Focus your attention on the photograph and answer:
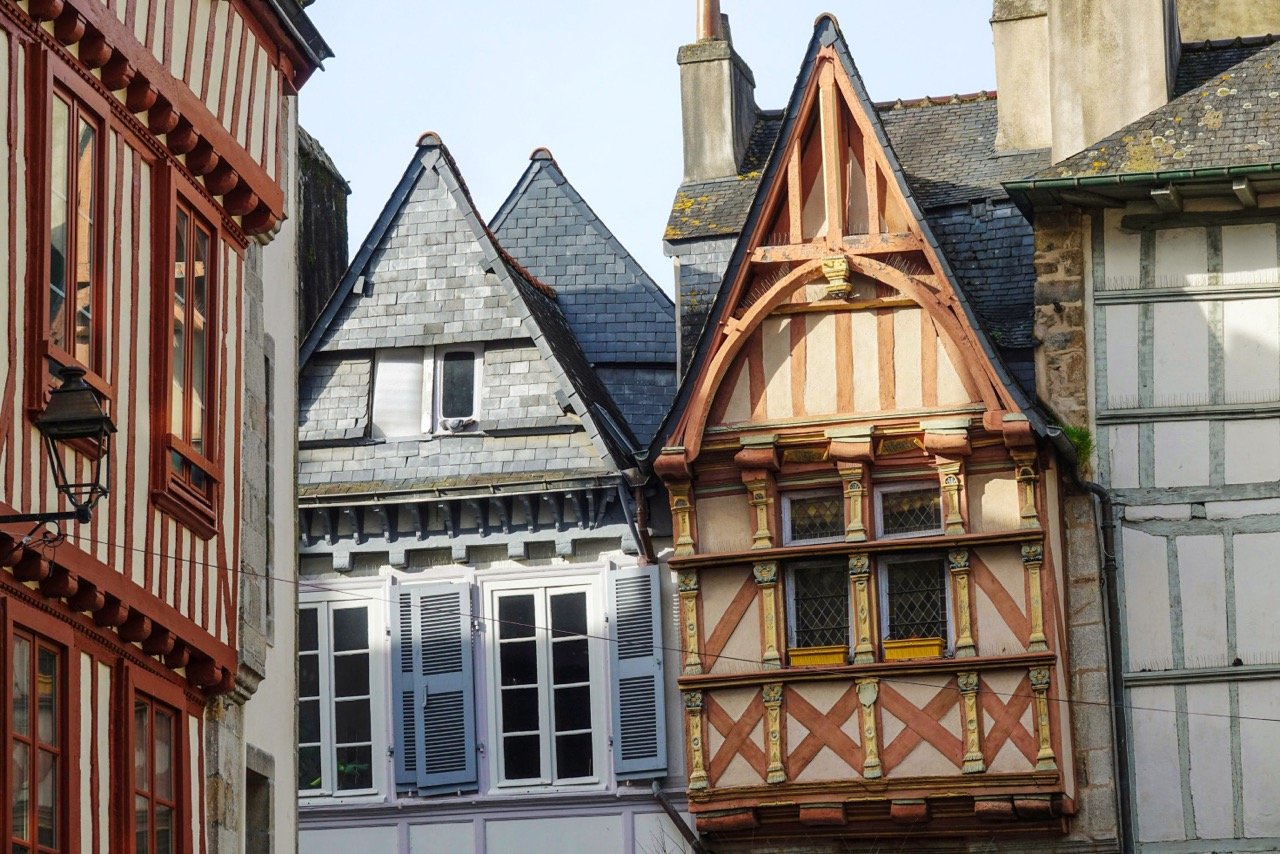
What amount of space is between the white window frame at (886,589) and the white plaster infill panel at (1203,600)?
1.70 m

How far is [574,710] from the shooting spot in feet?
70.2

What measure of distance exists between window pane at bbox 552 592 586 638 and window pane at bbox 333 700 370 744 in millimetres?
1616

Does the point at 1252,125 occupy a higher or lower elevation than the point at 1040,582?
higher

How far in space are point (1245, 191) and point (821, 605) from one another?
170 inches

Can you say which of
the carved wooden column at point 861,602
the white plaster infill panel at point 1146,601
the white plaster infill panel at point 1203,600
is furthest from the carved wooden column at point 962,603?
the white plaster infill panel at point 1203,600

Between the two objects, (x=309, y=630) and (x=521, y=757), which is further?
(x=309, y=630)

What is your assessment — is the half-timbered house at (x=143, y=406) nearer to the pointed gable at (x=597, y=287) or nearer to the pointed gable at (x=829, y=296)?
the pointed gable at (x=829, y=296)

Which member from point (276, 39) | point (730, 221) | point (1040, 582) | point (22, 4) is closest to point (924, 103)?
point (730, 221)

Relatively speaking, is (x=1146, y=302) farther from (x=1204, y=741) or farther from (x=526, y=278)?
(x=526, y=278)

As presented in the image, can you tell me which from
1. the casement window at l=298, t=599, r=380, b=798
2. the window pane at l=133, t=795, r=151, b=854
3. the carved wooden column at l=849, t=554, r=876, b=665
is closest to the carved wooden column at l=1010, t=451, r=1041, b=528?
the carved wooden column at l=849, t=554, r=876, b=665

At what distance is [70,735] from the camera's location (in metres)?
12.1

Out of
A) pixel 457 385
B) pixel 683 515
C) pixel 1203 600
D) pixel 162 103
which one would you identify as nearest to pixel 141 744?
pixel 162 103

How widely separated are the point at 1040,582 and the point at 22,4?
33.1ft

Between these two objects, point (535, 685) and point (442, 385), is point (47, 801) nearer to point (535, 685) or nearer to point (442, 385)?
point (535, 685)
